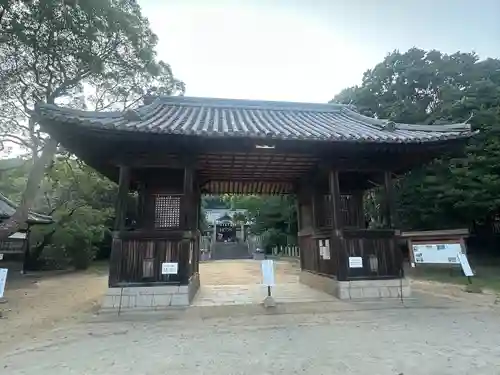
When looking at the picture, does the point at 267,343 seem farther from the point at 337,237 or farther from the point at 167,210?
the point at 167,210

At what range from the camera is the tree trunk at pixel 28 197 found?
12117mm

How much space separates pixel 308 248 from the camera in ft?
35.9

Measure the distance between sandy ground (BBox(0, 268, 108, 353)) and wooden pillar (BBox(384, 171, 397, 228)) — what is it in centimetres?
764

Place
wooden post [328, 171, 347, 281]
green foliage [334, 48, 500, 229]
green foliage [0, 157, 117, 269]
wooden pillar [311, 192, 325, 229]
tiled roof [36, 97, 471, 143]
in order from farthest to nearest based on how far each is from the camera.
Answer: green foliage [0, 157, 117, 269] → green foliage [334, 48, 500, 229] → wooden pillar [311, 192, 325, 229] → wooden post [328, 171, 347, 281] → tiled roof [36, 97, 471, 143]

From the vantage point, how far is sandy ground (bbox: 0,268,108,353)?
598 centimetres

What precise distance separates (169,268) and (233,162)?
10.9ft

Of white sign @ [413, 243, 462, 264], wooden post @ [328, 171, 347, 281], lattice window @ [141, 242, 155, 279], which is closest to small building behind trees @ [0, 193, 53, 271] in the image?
lattice window @ [141, 242, 155, 279]

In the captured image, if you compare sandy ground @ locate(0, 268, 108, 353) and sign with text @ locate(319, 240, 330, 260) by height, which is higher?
sign with text @ locate(319, 240, 330, 260)

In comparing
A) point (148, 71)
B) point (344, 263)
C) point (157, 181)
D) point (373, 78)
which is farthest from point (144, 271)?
point (373, 78)

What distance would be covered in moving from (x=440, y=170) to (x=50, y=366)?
17.8m

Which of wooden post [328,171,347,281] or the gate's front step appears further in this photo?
wooden post [328,171,347,281]

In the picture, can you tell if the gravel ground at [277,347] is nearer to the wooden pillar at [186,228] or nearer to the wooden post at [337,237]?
the wooden pillar at [186,228]

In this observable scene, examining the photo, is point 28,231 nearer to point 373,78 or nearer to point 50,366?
point 50,366

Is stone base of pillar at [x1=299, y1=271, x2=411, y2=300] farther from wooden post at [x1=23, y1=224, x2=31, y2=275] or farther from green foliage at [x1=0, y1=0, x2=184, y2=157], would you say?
wooden post at [x1=23, y1=224, x2=31, y2=275]
